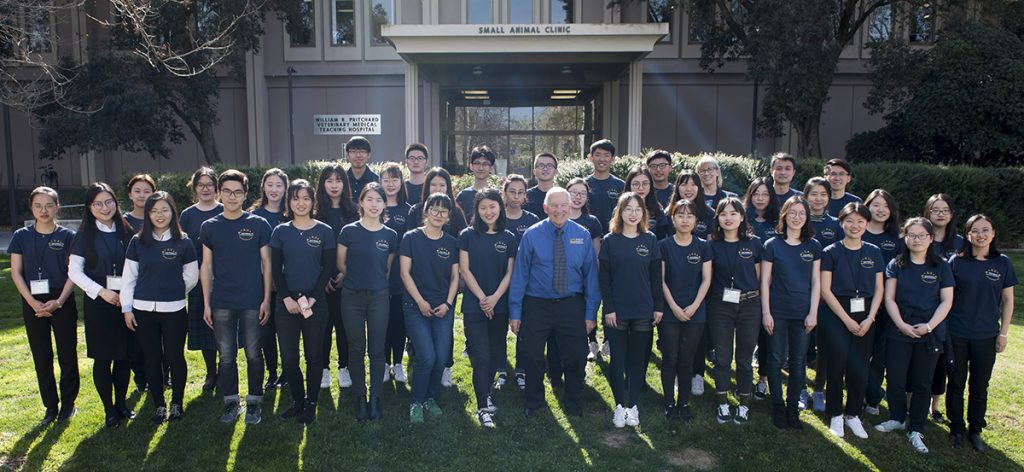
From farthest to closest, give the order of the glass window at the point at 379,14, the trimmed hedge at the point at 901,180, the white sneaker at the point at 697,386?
the glass window at the point at 379,14
the trimmed hedge at the point at 901,180
the white sneaker at the point at 697,386

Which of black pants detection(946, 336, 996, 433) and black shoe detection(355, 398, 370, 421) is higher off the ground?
black pants detection(946, 336, 996, 433)

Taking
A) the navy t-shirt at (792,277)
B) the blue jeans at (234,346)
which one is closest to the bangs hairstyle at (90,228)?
the blue jeans at (234,346)

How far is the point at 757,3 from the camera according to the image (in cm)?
1608

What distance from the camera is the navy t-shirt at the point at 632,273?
4.49 meters

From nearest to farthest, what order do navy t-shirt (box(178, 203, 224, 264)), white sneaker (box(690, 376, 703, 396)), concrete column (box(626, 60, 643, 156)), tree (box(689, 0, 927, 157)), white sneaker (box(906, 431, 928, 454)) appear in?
white sneaker (box(906, 431, 928, 454))
navy t-shirt (box(178, 203, 224, 264))
white sneaker (box(690, 376, 703, 396))
tree (box(689, 0, 927, 157))
concrete column (box(626, 60, 643, 156))

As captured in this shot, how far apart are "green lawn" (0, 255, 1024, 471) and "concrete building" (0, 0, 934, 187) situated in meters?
16.5

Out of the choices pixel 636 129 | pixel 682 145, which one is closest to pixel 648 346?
pixel 636 129

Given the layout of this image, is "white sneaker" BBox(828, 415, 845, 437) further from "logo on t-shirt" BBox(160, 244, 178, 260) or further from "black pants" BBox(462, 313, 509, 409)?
"logo on t-shirt" BBox(160, 244, 178, 260)

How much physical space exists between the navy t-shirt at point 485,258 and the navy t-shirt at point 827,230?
2.58 meters

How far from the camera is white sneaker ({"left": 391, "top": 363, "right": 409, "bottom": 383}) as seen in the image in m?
5.46

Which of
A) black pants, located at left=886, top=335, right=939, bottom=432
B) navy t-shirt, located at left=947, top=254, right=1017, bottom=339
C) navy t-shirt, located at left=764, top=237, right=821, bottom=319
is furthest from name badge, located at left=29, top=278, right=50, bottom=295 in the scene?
navy t-shirt, located at left=947, top=254, right=1017, bottom=339

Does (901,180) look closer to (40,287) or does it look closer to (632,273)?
(632,273)

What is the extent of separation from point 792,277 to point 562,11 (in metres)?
18.3

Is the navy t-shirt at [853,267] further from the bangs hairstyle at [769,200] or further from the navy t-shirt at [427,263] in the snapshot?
the navy t-shirt at [427,263]
